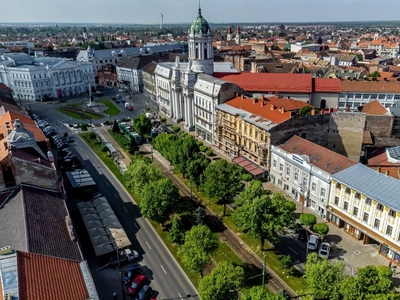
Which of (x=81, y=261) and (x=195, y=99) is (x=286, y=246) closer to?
(x=81, y=261)

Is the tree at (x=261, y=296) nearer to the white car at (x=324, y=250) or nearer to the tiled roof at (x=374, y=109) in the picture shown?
the white car at (x=324, y=250)

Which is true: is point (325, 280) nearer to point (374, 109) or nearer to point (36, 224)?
point (36, 224)

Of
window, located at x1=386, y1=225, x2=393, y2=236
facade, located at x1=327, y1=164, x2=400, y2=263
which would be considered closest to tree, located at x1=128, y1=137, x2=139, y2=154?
facade, located at x1=327, y1=164, x2=400, y2=263

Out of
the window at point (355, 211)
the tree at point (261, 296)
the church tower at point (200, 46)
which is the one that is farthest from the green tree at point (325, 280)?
the church tower at point (200, 46)

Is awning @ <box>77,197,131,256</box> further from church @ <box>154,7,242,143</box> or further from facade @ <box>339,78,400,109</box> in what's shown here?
facade @ <box>339,78,400,109</box>

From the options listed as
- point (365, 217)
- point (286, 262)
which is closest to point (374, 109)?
point (365, 217)
